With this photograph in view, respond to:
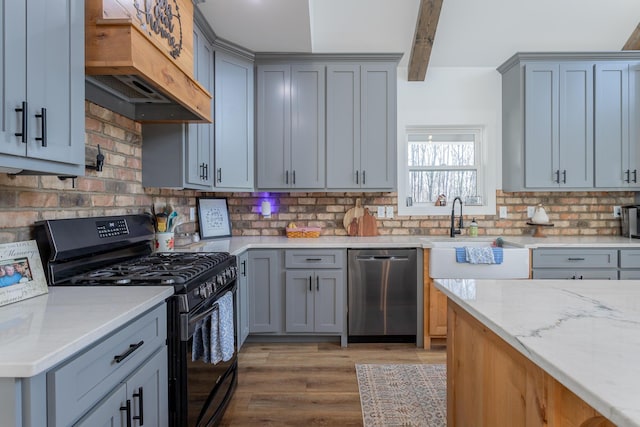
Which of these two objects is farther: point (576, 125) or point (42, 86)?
point (576, 125)

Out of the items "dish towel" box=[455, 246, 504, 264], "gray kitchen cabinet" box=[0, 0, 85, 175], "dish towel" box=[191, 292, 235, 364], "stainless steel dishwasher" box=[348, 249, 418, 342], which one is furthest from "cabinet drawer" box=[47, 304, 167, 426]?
"dish towel" box=[455, 246, 504, 264]

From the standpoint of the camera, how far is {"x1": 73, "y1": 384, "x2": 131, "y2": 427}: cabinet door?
997 mm

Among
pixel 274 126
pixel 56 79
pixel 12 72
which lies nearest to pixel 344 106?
pixel 274 126

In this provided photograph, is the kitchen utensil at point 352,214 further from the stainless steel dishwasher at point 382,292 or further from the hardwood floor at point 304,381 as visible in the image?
the hardwood floor at point 304,381

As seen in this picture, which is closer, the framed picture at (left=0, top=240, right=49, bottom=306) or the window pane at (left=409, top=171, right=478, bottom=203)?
the framed picture at (left=0, top=240, right=49, bottom=306)

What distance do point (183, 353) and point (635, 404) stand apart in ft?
4.75

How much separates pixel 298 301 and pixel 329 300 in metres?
0.26

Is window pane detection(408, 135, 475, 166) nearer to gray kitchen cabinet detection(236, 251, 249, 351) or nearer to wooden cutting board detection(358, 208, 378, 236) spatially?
wooden cutting board detection(358, 208, 378, 236)

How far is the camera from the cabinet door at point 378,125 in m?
3.31

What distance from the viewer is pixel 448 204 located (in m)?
3.73

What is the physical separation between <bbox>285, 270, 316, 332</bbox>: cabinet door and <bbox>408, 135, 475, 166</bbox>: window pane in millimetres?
1655

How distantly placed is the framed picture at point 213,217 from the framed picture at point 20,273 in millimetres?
1826

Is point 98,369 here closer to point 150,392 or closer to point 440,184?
point 150,392

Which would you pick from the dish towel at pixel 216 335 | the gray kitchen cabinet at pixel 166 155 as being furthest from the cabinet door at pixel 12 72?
the gray kitchen cabinet at pixel 166 155
